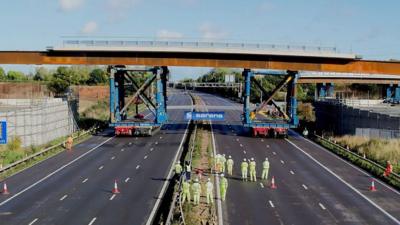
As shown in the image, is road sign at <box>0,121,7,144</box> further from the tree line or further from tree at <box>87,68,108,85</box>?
tree at <box>87,68,108,85</box>

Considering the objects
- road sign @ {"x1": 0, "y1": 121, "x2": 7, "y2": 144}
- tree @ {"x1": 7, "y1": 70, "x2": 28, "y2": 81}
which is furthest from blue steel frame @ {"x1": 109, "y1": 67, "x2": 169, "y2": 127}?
tree @ {"x1": 7, "y1": 70, "x2": 28, "y2": 81}

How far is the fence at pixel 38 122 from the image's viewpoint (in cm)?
5072

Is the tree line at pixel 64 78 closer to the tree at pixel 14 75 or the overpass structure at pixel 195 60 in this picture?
the tree at pixel 14 75

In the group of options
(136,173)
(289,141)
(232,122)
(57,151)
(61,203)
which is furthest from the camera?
(232,122)

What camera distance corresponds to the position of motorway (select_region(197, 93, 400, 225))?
26.5m

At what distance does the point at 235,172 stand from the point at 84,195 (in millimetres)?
11666

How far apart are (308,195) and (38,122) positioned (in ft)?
99.5

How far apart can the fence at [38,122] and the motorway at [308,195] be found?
16763 mm

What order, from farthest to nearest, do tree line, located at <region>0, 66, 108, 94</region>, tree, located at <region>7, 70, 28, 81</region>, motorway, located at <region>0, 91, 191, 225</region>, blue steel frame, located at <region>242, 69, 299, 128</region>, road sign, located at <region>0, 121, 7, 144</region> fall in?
tree, located at <region>7, 70, 28, 81</region> → tree line, located at <region>0, 66, 108, 94</region> → blue steel frame, located at <region>242, 69, 299, 128</region> → road sign, located at <region>0, 121, 7, 144</region> → motorway, located at <region>0, 91, 191, 225</region>

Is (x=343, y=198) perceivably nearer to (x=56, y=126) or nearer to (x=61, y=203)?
(x=61, y=203)

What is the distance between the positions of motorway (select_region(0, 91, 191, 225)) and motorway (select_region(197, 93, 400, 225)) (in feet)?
14.6

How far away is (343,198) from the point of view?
31.1 m

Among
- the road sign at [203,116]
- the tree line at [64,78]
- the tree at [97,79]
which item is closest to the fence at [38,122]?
the road sign at [203,116]

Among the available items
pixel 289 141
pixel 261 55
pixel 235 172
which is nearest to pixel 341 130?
pixel 289 141
